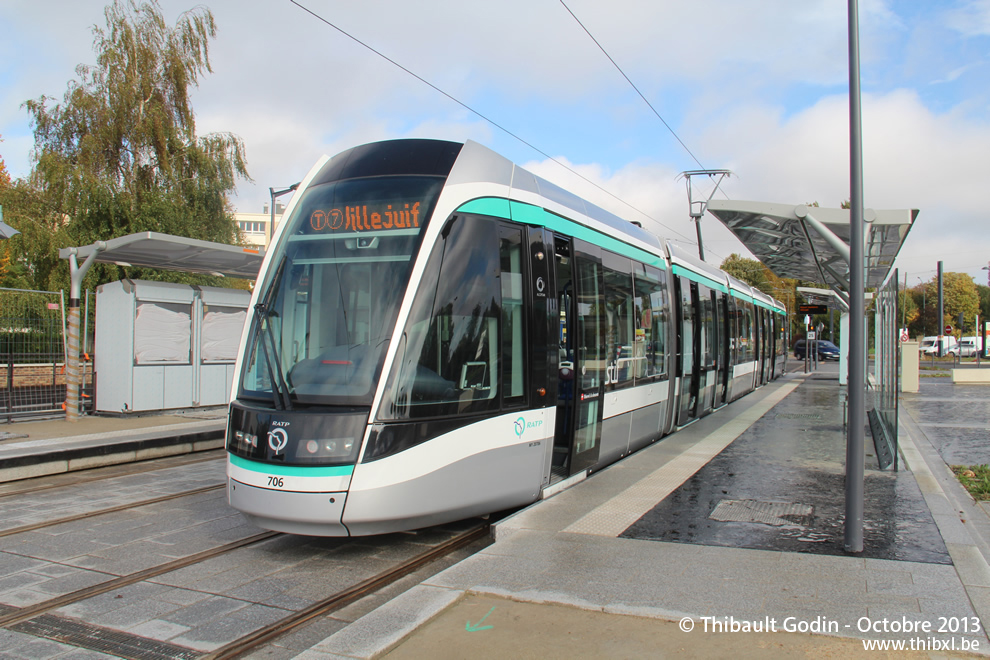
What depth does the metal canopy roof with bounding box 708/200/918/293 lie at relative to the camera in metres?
7.19

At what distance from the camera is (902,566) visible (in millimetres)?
5047

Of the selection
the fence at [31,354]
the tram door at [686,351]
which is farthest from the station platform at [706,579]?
the fence at [31,354]

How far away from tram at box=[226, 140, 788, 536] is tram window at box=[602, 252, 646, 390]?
37.5 inches

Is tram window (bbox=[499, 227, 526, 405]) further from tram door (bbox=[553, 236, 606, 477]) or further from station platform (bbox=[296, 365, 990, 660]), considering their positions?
station platform (bbox=[296, 365, 990, 660])

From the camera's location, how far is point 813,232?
8.03m

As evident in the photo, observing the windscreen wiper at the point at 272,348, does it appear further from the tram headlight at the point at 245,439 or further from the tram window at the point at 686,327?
the tram window at the point at 686,327

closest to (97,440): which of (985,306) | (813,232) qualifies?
(813,232)

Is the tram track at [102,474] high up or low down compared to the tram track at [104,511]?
down

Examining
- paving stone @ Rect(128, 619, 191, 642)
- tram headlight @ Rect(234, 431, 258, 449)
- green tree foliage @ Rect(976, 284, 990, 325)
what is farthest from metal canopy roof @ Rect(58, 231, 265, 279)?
green tree foliage @ Rect(976, 284, 990, 325)

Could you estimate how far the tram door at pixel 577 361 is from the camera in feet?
24.2

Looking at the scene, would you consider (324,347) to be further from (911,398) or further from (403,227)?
(911,398)

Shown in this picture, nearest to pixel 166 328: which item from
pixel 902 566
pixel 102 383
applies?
pixel 102 383

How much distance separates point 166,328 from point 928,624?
13.9 m

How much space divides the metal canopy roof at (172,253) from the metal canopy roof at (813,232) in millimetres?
8045
